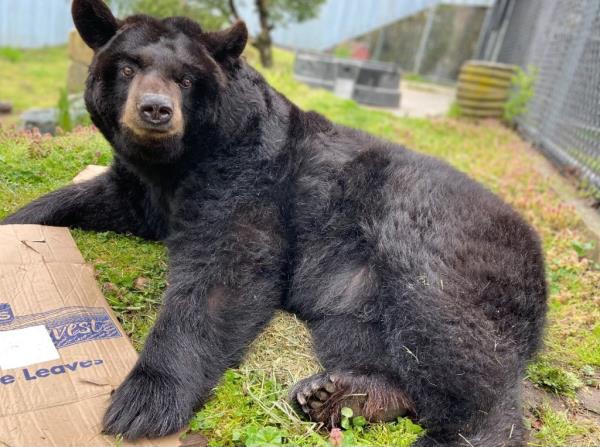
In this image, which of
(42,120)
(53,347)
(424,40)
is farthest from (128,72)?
(424,40)

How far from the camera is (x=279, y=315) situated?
391 centimetres

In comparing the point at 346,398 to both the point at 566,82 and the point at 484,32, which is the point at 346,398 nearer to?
the point at 566,82

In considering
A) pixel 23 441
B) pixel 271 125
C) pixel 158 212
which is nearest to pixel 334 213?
pixel 271 125

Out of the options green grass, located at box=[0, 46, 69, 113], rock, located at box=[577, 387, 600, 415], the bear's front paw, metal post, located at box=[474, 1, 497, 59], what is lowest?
green grass, located at box=[0, 46, 69, 113]

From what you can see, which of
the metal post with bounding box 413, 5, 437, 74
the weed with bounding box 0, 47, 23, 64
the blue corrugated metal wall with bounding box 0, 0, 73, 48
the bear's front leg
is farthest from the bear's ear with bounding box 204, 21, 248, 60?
the metal post with bounding box 413, 5, 437, 74

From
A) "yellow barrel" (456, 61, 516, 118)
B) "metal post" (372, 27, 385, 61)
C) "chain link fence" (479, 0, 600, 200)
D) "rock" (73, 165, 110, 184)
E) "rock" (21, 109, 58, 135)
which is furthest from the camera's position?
"metal post" (372, 27, 385, 61)

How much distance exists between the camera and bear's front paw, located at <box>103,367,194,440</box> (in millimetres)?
2811

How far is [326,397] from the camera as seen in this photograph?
3082 millimetres

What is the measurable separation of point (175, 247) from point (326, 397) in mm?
1360

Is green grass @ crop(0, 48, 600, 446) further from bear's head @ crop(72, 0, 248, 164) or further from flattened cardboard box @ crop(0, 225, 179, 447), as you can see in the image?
bear's head @ crop(72, 0, 248, 164)

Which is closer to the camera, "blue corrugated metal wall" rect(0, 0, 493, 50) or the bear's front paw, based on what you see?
the bear's front paw

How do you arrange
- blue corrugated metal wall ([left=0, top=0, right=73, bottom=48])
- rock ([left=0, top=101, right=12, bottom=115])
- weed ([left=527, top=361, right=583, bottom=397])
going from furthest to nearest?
blue corrugated metal wall ([left=0, top=0, right=73, bottom=48]), rock ([left=0, top=101, right=12, bottom=115]), weed ([left=527, top=361, right=583, bottom=397])

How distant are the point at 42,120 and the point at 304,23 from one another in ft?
48.6

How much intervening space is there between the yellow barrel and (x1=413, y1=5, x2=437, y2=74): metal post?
9.06m
